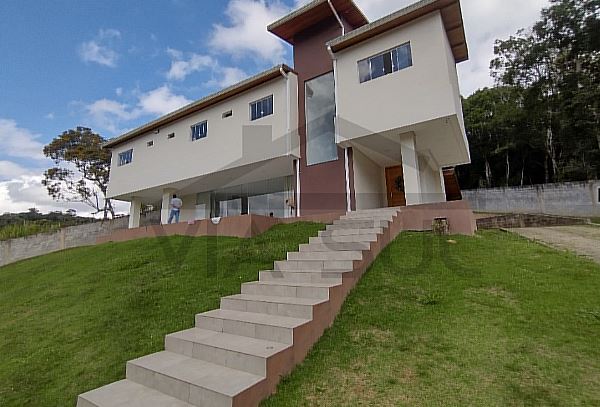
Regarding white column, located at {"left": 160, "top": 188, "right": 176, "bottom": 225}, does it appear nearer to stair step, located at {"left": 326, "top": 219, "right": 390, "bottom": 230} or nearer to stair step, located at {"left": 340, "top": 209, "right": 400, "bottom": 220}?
stair step, located at {"left": 340, "top": 209, "right": 400, "bottom": 220}

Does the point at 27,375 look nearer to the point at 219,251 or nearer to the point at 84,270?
the point at 219,251

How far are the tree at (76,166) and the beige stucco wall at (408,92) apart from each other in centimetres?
2409

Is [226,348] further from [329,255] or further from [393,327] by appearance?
[329,255]

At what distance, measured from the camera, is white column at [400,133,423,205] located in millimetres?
9711

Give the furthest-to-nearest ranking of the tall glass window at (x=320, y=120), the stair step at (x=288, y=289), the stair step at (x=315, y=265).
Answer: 1. the tall glass window at (x=320, y=120)
2. the stair step at (x=315, y=265)
3. the stair step at (x=288, y=289)

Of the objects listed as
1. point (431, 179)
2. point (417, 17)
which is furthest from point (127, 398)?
point (431, 179)

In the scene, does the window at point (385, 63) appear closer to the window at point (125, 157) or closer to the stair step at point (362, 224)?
the stair step at point (362, 224)

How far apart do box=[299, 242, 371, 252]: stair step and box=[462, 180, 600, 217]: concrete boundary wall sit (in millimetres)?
18072

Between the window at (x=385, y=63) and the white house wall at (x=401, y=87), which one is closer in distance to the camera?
the white house wall at (x=401, y=87)

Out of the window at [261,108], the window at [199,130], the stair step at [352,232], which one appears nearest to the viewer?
the stair step at [352,232]

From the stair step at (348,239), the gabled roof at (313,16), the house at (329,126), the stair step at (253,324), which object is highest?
the gabled roof at (313,16)

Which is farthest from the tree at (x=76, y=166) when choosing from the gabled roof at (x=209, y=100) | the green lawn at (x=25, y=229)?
the gabled roof at (x=209, y=100)

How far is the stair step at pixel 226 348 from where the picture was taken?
121 inches

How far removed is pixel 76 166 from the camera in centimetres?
2728
